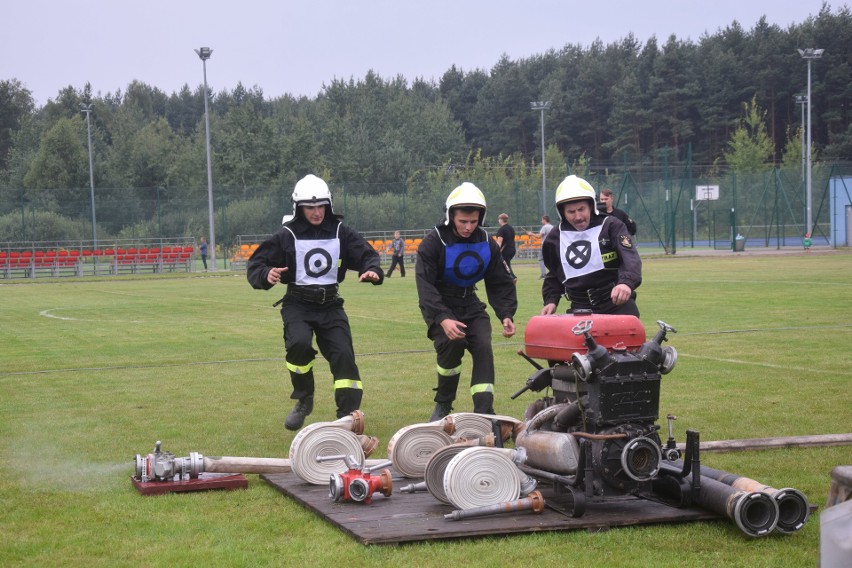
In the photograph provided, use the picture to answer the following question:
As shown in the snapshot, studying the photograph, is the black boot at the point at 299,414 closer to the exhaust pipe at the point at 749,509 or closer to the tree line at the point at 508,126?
the exhaust pipe at the point at 749,509

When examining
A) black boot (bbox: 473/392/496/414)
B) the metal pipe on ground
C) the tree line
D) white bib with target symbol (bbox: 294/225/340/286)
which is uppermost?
the tree line

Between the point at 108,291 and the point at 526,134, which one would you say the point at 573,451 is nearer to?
the point at 108,291

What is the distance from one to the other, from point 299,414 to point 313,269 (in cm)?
128

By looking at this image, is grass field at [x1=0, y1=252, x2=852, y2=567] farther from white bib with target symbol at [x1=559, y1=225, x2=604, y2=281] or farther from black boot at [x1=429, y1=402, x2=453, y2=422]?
white bib with target symbol at [x1=559, y1=225, x2=604, y2=281]

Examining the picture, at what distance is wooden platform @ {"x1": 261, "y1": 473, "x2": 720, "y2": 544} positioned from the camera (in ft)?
20.1

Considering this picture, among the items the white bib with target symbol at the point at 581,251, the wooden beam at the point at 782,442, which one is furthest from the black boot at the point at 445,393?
the wooden beam at the point at 782,442

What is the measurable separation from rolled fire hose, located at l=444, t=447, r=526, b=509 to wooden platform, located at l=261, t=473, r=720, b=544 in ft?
0.40

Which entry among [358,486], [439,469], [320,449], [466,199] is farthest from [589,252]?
[358,486]

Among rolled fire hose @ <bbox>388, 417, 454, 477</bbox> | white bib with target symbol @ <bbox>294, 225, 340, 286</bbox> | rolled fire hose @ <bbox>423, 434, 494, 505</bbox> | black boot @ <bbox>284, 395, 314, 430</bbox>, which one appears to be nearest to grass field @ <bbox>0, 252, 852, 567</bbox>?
black boot @ <bbox>284, 395, 314, 430</bbox>

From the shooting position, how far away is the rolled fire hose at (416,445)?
7570 mm

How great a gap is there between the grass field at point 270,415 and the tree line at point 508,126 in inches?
1831

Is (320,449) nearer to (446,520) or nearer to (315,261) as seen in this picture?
(446,520)

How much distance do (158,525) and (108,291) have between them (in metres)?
33.1

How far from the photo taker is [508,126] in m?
128
